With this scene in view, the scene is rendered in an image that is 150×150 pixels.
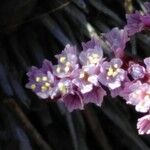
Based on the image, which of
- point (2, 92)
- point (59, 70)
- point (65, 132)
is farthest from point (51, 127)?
point (59, 70)

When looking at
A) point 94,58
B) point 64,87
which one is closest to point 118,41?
point 94,58

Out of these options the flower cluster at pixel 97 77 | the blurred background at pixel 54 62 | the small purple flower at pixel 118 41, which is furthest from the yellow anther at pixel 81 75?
the blurred background at pixel 54 62

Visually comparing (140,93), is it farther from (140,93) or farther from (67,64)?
(67,64)

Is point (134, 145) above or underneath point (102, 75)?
underneath

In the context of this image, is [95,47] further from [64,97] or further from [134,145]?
[134,145]

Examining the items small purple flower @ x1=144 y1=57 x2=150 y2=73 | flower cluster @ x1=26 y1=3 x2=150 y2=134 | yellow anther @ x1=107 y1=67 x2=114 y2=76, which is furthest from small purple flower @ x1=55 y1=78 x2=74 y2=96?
small purple flower @ x1=144 y1=57 x2=150 y2=73

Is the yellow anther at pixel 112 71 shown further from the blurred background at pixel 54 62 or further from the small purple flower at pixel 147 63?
the blurred background at pixel 54 62

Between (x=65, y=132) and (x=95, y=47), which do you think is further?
(x=65, y=132)
